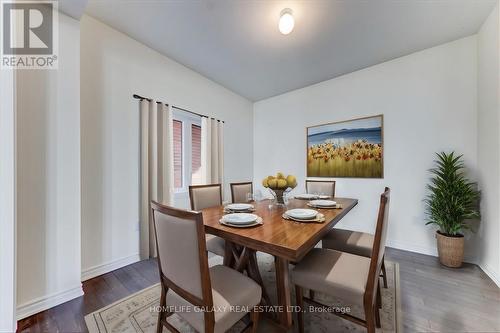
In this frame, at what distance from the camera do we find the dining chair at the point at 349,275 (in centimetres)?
110

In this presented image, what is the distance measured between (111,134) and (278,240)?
2152 millimetres

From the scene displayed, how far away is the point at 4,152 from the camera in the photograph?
1281 mm

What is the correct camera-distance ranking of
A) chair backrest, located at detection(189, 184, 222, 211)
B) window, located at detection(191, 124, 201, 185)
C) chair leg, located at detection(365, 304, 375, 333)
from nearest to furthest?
1. chair leg, located at detection(365, 304, 375, 333)
2. chair backrest, located at detection(189, 184, 222, 211)
3. window, located at detection(191, 124, 201, 185)

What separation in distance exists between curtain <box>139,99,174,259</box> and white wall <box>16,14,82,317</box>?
71cm

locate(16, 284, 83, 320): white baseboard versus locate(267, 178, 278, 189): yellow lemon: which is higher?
locate(267, 178, 278, 189): yellow lemon

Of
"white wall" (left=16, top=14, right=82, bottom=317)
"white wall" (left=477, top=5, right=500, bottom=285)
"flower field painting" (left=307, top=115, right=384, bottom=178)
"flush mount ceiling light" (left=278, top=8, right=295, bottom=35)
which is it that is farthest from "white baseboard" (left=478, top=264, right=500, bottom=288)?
"white wall" (left=16, top=14, right=82, bottom=317)

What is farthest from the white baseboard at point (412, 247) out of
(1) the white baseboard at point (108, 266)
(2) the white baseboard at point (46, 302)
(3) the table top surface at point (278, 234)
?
(2) the white baseboard at point (46, 302)

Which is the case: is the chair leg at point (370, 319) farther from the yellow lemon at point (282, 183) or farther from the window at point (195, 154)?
the window at point (195, 154)

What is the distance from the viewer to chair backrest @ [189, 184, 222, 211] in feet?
6.97

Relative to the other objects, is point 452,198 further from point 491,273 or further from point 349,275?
point 349,275

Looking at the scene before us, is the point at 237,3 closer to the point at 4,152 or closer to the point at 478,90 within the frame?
the point at 4,152

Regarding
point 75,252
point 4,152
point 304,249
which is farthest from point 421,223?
point 4,152

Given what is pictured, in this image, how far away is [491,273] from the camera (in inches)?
77.9

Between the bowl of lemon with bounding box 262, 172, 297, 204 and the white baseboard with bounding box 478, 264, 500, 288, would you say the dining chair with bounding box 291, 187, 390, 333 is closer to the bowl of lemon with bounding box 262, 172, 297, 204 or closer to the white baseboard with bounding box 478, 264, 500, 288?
the bowl of lemon with bounding box 262, 172, 297, 204
